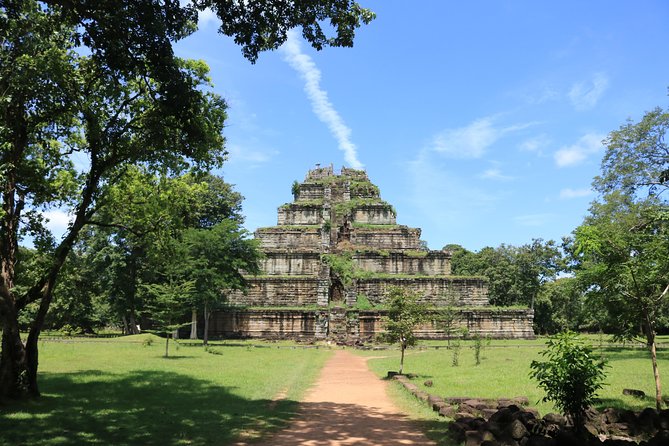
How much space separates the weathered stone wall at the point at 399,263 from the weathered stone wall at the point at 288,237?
507 cm

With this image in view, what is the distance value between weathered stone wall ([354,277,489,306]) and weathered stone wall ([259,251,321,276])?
4786 mm

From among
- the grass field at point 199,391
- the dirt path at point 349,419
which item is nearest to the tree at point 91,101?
the grass field at point 199,391

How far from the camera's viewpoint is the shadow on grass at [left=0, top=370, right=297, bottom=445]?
7945mm

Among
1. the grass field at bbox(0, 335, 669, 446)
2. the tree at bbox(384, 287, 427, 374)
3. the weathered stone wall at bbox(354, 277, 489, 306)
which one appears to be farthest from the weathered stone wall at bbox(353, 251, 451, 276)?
the tree at bbox(384, 287, 427, 374)

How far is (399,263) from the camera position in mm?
39031

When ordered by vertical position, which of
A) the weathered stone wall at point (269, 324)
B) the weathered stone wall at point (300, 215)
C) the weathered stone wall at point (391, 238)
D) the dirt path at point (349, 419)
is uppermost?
the weathered stone wall at point (300, 215)

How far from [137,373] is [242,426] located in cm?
823

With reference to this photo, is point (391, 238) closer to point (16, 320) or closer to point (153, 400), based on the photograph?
point (153, 400)

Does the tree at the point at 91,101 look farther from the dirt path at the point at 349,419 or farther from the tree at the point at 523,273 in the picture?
the tree at the point at 523,273

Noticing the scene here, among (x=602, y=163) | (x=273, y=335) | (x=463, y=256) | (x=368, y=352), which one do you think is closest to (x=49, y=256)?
(x=368, y=352)

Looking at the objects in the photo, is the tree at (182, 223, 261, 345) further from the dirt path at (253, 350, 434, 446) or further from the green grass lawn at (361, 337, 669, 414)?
the dirt path at (253, 350, 434, 446)

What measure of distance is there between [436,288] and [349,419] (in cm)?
2802

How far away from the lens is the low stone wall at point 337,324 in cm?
3306

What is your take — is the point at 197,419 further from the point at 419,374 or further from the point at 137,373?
the point at 419,374
